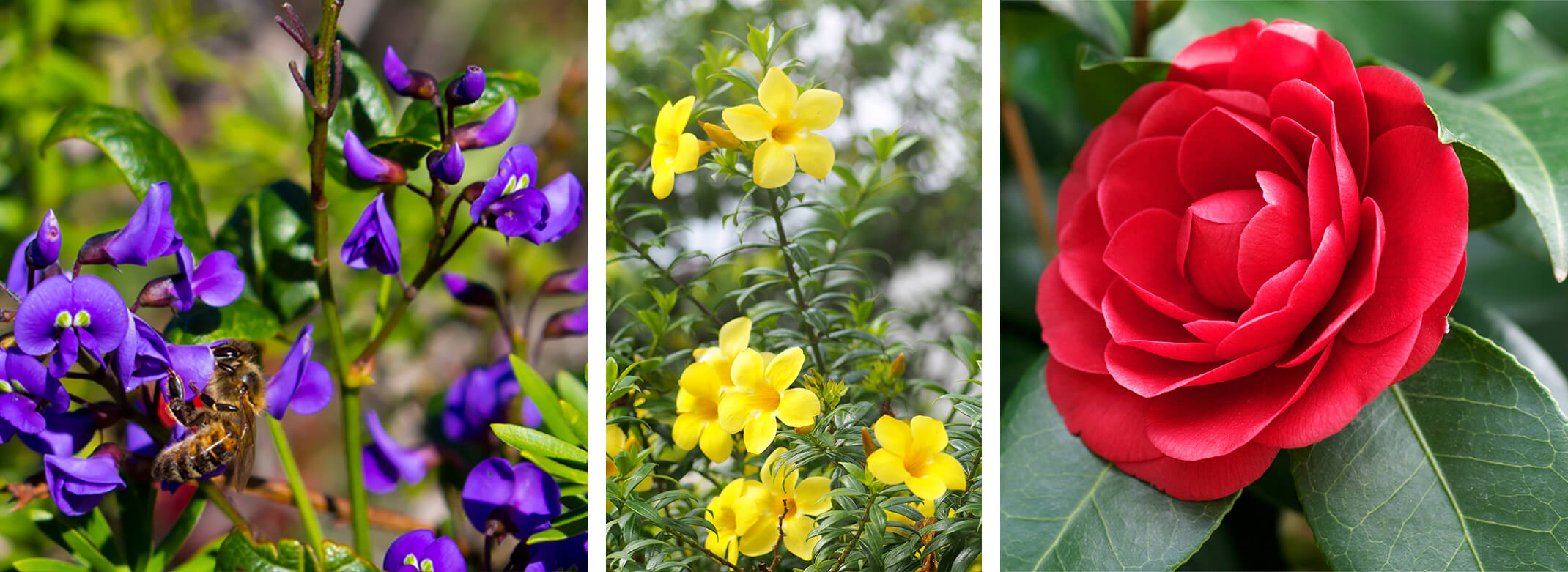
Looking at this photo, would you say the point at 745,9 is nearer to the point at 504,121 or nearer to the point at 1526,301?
the point at 504,121

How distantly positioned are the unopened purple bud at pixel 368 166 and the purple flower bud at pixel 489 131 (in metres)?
0.03

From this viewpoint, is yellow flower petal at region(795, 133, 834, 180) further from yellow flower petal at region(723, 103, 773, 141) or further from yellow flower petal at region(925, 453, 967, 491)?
yellow flower petal at region(925, 453, 967, 491)

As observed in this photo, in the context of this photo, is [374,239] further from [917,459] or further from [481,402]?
[917,459]

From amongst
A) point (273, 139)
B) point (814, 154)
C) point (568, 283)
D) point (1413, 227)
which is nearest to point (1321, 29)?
point (1413, 227)

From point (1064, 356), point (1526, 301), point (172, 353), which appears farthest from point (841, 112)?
point (1526, 301)

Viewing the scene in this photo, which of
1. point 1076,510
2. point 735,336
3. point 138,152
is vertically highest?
point 138,152

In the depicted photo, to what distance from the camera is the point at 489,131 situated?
13.4 inches

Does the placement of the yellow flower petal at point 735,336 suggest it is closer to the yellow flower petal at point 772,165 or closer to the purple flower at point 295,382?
the yellow flower petal at point 772,165

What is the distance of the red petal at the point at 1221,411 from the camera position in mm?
296

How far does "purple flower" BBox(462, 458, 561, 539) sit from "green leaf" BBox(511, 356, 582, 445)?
22 mm

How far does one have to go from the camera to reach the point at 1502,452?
0.31 metres

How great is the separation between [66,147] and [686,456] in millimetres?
684

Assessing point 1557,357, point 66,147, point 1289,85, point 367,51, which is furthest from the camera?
point 367,51

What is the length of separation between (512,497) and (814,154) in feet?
0.68
